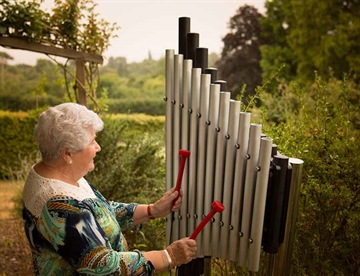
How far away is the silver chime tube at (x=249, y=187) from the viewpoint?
60.0 inches

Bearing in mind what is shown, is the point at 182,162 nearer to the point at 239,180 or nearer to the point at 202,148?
the point at 202,148

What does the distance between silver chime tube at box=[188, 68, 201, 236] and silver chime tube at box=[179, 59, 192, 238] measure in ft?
0.08

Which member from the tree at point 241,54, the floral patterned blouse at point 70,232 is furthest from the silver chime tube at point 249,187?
the tree at point 241,54

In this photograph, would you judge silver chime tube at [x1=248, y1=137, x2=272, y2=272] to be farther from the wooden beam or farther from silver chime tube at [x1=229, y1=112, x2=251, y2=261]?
the wooden beam

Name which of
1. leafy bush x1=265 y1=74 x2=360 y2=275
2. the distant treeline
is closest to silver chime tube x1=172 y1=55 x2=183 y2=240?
leafy bush x1=265 y1=74 x2=360 y2=275

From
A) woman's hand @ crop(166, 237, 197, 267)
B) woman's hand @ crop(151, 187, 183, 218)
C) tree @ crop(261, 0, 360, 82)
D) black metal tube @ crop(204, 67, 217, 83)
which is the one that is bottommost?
woman's hand @ crop(166, 237, 197, 267)

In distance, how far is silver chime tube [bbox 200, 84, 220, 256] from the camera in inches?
64.3

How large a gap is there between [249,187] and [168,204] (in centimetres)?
49

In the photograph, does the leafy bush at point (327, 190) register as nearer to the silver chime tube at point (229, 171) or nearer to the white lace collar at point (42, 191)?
the silver chime tube at point (229, 171)

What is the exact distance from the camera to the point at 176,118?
1.85 meters

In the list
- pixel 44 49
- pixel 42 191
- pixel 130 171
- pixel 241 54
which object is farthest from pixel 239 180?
pixel 241 54

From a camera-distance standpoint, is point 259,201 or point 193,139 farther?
point 193,139

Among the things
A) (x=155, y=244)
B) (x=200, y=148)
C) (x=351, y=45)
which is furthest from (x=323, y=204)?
(x=351, y=45)

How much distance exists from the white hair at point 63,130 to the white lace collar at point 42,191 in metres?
0.10
